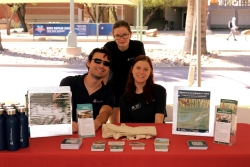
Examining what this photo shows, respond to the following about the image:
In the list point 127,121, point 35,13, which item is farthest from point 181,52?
point 35,13

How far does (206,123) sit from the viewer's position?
2.99 m

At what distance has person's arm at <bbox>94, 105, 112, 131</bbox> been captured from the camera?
127 inches

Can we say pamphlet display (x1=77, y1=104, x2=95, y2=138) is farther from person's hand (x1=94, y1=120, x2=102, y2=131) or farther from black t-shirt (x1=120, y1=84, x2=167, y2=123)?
black t-shirt (x1=120, y1=84, x2=167, y2=123)

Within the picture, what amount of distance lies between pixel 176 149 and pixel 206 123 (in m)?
0.43

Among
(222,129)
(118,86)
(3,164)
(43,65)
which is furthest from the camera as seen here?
(43,65)

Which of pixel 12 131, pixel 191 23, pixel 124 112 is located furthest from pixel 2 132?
pixel 191 23

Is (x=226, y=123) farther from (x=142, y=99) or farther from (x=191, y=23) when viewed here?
(x=191, y=23)

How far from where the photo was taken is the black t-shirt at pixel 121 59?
184 inches

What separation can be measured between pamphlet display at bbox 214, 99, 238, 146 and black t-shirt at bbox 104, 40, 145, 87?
2.07 metres

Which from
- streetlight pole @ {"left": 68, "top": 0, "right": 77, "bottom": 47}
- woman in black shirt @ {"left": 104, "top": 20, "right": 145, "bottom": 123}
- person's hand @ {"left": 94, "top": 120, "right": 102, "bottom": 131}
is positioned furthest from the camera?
streetlight pole @ {"left": 68, "top": 0, "right": 77, "bottom": 47}

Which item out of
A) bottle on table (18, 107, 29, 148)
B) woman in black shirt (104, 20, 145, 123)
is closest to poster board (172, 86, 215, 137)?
bottle on table (18, 107, 29, 148)

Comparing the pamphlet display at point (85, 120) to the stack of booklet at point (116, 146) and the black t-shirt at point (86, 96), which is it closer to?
the stack of booklet at point (116, 146)

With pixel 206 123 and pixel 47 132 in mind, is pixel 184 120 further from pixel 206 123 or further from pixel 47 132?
pixel 47 132

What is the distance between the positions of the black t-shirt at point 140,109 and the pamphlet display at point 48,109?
0.79 metres
